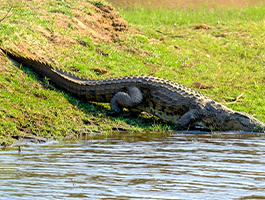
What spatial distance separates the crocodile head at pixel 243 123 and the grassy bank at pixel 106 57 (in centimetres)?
107

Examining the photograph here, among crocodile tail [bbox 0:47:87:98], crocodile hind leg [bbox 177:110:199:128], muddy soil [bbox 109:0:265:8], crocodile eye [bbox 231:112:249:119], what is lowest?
crocodile hind leg [bbox 177:110:199:128]

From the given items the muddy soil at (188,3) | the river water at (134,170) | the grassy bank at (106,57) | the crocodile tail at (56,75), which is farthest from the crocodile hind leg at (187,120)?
the muddy soil at (188,3)

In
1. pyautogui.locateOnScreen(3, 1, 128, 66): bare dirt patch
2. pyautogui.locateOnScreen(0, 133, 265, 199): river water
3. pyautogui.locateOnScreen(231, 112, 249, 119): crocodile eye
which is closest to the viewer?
pyautogui.locateOnScreen(0, 133, 265, 199): river water

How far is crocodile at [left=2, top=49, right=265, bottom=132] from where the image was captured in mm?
8352

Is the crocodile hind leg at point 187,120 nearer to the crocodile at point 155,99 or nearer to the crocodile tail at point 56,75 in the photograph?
the crocodile at point 155,99

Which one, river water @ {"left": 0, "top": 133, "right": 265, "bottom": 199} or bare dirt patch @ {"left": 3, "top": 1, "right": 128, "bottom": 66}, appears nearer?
river water @ {"left": 0, "top": 133, "right": 265, "bottom": 199}

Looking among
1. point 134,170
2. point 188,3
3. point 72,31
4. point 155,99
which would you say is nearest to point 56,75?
point 155,99

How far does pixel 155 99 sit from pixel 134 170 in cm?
399

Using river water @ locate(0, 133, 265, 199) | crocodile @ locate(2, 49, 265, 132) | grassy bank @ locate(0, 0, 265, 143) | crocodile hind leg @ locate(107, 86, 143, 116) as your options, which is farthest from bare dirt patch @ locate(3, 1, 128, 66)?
river water @ locate(0, 133, 265, 199)

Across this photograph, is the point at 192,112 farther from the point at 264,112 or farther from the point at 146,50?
the point at 146,50

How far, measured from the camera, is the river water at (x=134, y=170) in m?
3.98

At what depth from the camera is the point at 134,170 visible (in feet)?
15.8

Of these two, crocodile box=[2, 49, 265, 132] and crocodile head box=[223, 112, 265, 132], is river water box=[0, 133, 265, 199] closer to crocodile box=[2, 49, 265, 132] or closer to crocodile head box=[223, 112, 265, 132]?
crocodile head box=[223, 112, 265, 132]

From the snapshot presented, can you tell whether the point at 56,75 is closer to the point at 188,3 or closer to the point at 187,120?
the point at 187,120
